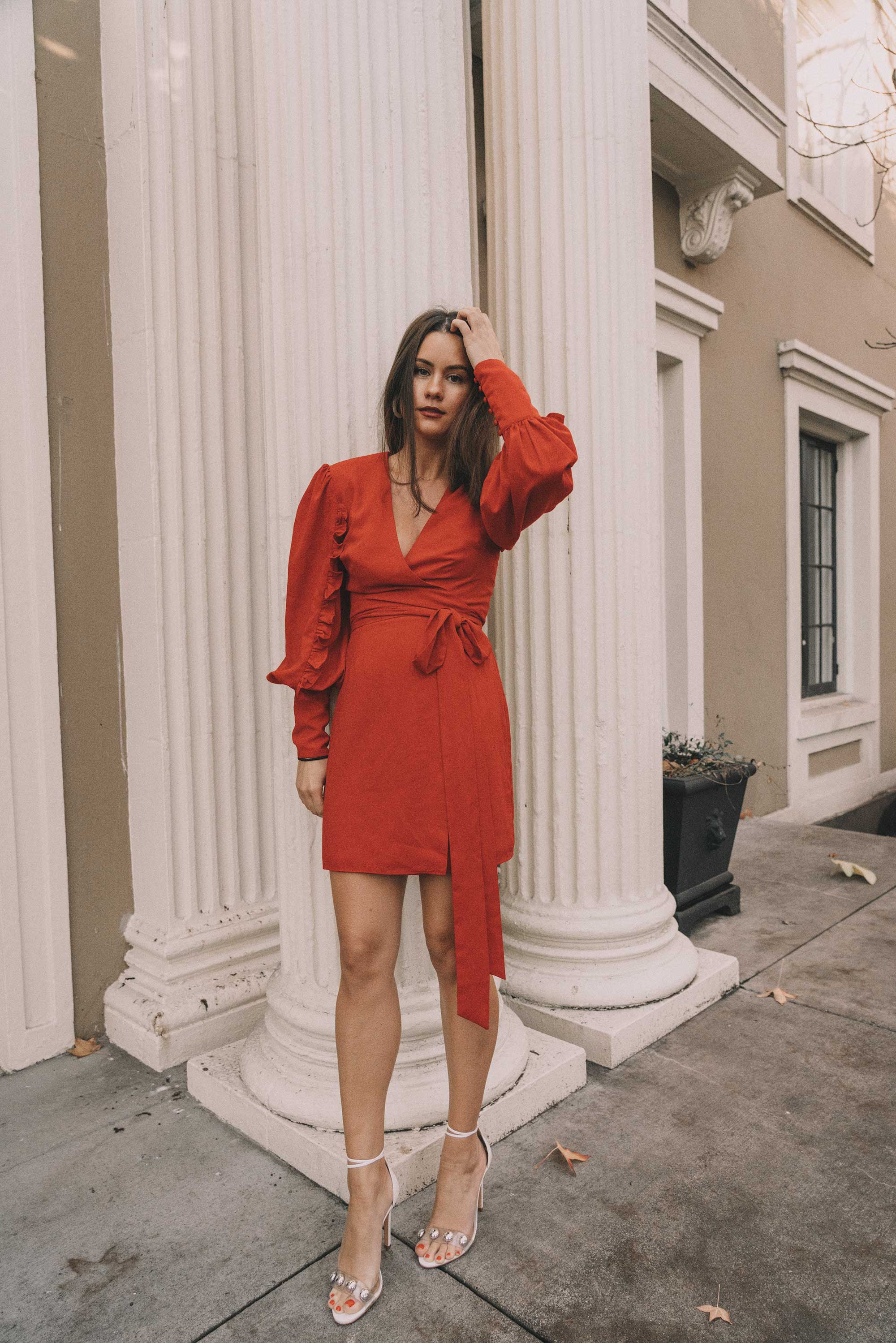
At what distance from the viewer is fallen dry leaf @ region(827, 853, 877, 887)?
4.30 metres

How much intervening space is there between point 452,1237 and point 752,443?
5.47 meters

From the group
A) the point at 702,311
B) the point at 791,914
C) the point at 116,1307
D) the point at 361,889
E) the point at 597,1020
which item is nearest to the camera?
the point at 116,1307

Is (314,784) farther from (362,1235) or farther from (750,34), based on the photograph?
(750,34)

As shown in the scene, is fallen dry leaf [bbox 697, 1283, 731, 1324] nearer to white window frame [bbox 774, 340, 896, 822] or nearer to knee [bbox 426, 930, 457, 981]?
knee [bbox 426, 930, 457, 981]

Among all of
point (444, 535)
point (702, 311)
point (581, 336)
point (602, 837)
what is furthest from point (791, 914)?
point (702, 311)

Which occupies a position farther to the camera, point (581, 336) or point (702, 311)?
point (702, 311)

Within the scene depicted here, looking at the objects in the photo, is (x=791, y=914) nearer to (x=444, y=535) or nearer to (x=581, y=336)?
(x=581, y=336)

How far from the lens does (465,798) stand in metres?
1.82

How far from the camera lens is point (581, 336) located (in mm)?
2830

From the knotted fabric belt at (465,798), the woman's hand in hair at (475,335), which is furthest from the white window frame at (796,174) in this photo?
the knotted fabric belt at (465,798)

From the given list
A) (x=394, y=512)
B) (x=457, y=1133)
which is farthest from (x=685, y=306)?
(x=457, y=1133)

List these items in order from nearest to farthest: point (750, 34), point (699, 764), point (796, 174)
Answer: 1. point (699, 764)
2. point (750, 34)
3. point (796, 174)

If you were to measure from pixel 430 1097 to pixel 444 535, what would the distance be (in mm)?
1373

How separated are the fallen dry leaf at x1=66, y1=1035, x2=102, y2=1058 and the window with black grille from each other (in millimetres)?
5933
